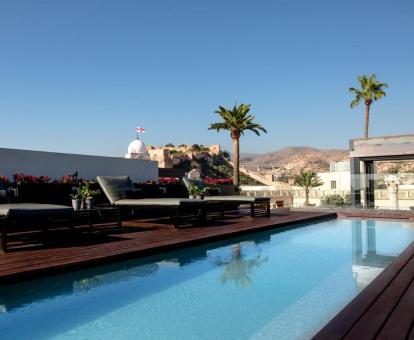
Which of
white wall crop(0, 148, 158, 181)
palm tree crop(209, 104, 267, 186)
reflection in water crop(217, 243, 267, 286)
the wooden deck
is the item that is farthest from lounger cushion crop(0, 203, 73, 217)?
palm tree crop(209, 104, 267, 186)

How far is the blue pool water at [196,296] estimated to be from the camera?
2926 mm

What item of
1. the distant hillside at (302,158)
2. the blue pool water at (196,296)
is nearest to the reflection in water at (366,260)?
the blue pool water at (196,296)

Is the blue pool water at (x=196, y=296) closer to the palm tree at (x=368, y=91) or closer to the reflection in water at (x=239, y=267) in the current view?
the reflection in water at (x=239, y=267)

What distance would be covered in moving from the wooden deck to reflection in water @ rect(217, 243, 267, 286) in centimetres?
76

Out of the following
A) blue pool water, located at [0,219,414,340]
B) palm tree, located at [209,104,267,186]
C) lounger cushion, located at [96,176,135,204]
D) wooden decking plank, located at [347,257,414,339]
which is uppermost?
palm tree, located at [209,104,267,186]

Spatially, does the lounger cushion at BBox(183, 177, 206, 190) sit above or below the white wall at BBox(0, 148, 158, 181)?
below

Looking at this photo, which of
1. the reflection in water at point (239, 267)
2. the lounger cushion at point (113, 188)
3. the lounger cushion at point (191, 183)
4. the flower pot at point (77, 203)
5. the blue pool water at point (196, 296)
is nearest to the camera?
the blue pool water at point (196, 296)

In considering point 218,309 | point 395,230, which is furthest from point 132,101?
point 218,309

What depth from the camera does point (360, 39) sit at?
13.2 metres

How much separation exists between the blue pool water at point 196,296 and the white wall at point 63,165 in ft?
16.3

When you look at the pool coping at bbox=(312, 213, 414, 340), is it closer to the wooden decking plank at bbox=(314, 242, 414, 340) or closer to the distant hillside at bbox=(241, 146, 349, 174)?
the wooden decking plank at bbox=(314, 242, 414, 340)

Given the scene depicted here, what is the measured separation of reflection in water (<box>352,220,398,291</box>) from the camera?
4.45 m

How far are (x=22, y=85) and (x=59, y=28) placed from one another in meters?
4.06

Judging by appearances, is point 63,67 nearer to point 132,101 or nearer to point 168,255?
point 132,101
